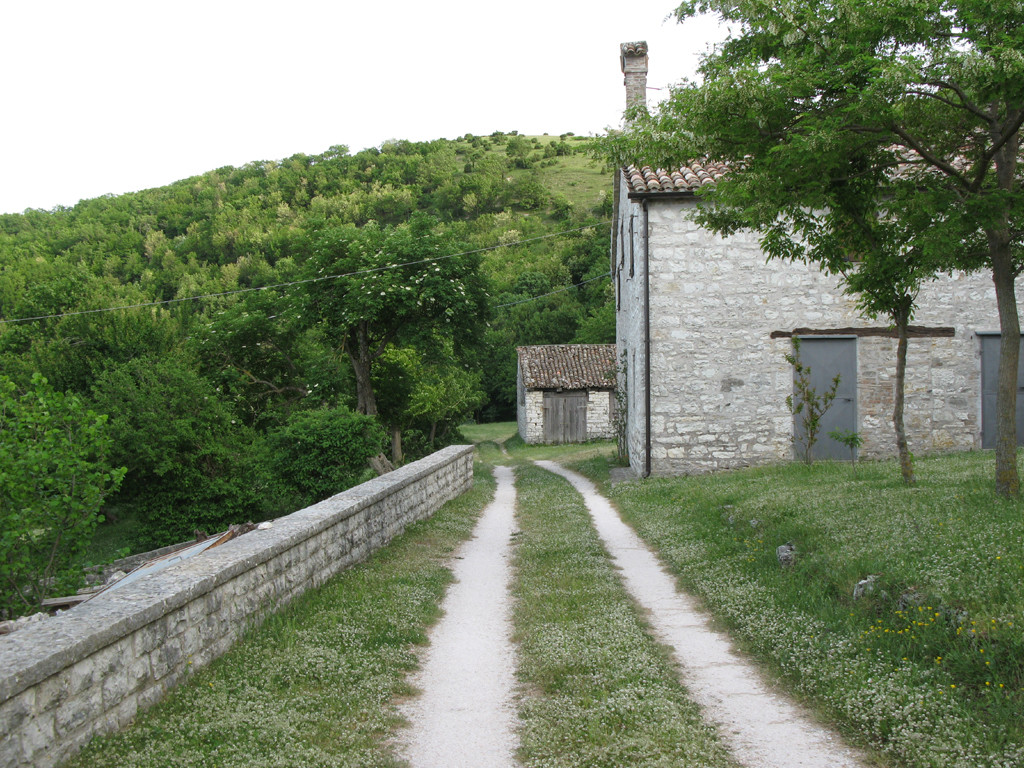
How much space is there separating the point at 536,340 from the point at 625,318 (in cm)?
3299

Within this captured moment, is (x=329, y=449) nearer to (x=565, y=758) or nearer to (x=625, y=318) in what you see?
(x=625, y=318)

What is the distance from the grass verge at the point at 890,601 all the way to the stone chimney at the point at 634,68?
12.7m

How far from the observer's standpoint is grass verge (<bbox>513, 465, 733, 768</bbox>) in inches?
143

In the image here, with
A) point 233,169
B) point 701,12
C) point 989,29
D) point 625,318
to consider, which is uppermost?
point 233,169

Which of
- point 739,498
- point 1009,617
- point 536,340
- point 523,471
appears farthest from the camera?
point 536,340

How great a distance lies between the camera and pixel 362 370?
2405 cm

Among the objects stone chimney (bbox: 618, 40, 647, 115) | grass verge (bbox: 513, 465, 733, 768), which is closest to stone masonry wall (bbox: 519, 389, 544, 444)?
stone chimney (bbox: 618, 40, 647, 115)

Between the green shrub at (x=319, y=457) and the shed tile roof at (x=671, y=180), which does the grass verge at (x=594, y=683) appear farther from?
the shed tile roof at (x=671, y=180)

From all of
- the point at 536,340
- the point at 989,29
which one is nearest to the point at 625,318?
the point at 989,29

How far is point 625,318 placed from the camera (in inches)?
747

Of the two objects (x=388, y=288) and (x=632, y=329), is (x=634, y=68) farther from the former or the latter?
(x=388, y=288)

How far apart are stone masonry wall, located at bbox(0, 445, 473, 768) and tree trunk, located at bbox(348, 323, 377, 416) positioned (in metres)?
17.1

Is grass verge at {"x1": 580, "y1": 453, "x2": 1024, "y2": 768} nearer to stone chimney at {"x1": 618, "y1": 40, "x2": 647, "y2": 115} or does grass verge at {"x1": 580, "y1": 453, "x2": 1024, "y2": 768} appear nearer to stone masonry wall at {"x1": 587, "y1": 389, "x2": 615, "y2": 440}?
stone chimney at {"x1": 618, "y1": 40, "x2": 647, "y2": 115}

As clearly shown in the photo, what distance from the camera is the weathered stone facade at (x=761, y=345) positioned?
14.3 m
